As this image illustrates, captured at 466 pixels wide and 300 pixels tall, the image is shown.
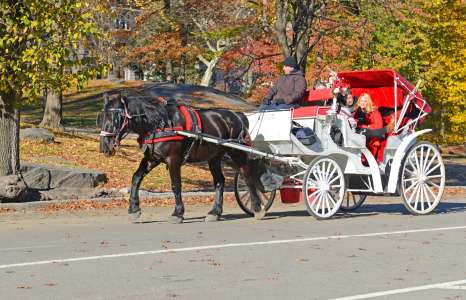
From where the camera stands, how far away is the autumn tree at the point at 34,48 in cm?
1778

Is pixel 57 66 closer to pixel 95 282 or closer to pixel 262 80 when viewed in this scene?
pixel 95 282

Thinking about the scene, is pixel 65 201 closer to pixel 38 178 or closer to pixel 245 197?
pixel 38 178

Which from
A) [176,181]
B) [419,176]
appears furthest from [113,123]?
[419,176]

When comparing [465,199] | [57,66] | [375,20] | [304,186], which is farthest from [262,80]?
[304,186]

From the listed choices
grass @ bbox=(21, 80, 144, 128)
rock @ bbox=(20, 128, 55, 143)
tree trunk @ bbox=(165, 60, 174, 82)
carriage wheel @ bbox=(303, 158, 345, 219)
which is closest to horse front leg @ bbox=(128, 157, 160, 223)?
carriage wheel @ bbox=(303, 158, 345, 219)

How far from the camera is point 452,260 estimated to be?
11.2m

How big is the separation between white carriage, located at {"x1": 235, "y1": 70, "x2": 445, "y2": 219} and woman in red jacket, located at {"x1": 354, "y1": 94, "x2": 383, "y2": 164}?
0.51ft

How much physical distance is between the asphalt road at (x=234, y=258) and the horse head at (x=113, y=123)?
1.38 m

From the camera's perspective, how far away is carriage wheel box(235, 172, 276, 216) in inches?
664

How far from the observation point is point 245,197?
17.0 m

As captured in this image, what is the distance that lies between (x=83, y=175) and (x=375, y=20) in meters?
9.97

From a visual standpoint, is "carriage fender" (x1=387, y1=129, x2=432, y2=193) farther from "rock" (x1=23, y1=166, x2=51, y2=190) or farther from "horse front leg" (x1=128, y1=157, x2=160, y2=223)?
"rock" (x1=23, y1=166, x2=51, y2=190)

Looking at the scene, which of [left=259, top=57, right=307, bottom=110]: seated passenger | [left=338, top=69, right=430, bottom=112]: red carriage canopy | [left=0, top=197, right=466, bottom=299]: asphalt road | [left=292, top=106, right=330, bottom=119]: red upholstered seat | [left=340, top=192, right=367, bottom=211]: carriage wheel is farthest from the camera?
[left=340, top=192, right=367, bottom=211]: carriage wheel

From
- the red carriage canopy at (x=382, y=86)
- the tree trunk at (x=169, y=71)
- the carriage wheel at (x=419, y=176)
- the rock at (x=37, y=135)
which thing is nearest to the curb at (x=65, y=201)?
the red carriage canopy at (x=382, y=86)
